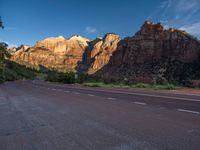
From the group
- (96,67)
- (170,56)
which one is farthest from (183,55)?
(96,67)

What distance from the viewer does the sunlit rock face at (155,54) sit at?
88875mm

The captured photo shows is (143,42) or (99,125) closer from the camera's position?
(99,125)

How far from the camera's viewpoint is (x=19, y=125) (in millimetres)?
7293

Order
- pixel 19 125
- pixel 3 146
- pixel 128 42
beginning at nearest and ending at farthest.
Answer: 1. pixel 3 146
2. pixel 19 125
3. pixel 128 42

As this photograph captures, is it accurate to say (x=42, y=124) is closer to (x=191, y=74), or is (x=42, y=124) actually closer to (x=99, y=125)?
(x=99, y=125)

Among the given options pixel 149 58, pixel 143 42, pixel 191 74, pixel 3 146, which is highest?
pixel 143 42

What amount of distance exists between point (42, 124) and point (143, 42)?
126986mm

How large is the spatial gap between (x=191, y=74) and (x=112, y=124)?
70.9 m

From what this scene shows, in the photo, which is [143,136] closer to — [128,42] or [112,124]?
[112,124]

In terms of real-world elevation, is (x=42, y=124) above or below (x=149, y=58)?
below

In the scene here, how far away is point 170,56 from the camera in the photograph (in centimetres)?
10931

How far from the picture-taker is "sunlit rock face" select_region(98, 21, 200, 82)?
88.9 meters

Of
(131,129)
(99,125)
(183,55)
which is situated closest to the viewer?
(131,129)

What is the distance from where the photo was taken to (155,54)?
118188 millimetres
